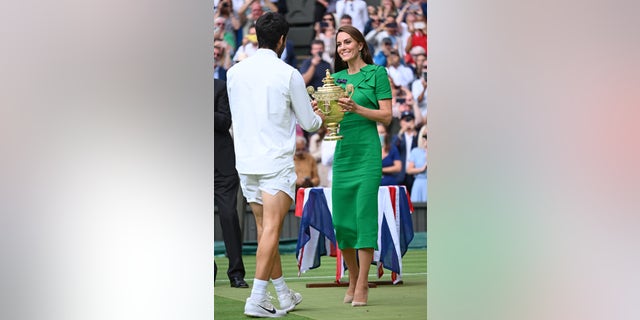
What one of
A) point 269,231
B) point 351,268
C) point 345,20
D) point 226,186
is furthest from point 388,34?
point 269,231

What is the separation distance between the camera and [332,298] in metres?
7.97

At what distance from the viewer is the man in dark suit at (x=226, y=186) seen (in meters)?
8.62

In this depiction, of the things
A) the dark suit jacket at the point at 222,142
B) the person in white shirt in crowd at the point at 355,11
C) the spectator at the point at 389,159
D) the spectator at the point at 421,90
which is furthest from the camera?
the spectator at the point at 421,90

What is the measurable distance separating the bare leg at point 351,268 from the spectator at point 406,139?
435cm

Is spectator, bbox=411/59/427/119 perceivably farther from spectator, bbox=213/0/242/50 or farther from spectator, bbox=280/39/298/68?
spectator, bbox=213/0/242/50

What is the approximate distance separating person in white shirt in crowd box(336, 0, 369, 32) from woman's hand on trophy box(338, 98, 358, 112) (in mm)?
5097

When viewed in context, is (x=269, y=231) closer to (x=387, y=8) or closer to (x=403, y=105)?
(x=403, y=105)

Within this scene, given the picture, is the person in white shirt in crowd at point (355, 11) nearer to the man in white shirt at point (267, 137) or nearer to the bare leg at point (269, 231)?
the man in white shirt at point (267, 137)

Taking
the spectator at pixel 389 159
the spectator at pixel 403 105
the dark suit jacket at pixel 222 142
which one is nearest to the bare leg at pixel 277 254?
the dark suit jacket at pixel 222 142

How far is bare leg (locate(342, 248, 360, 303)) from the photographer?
7637 mm

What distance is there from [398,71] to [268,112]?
18.3 ft
